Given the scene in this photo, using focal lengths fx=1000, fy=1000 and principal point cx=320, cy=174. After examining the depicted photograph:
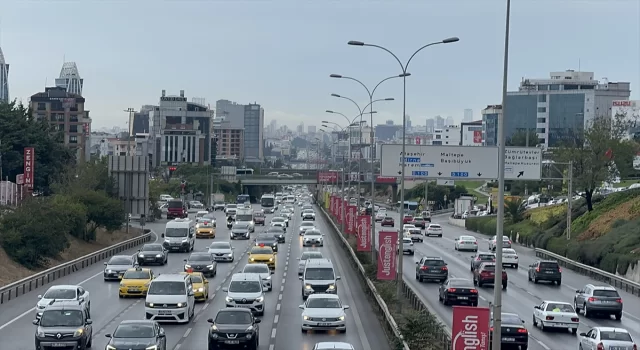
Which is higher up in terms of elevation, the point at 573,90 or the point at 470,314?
the point at 573,90

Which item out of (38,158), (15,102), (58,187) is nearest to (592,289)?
(58,187)

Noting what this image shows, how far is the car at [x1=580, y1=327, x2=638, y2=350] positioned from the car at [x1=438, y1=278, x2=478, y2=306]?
36.2ft

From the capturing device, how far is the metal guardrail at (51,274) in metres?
38.6

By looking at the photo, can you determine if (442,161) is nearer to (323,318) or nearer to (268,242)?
(268,242)

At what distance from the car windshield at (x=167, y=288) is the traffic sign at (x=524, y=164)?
91.7 feet

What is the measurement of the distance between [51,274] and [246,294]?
16585 millimetres

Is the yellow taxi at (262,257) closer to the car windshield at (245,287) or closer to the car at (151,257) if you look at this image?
the car at (151,257)

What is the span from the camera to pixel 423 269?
155 ft

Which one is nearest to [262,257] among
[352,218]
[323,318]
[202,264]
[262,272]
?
[202,264]

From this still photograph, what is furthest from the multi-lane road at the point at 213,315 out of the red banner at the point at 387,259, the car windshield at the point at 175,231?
the car windshield at the point at 175,231

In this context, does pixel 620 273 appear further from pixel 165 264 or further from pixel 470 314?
pixel 470 314

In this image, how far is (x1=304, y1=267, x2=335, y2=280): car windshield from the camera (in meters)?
37.8

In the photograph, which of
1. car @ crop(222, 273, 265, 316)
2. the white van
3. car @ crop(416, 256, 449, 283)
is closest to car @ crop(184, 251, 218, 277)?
car @ crop(416, 256, 449, 283)

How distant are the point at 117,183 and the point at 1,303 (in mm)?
38688
